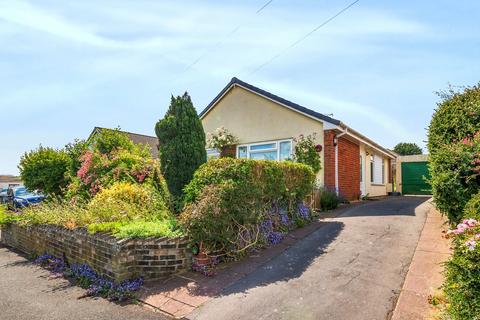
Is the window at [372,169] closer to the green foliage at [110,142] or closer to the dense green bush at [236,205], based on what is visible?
the dense green bush at [236,205]

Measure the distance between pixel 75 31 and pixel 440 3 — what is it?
8.33 m

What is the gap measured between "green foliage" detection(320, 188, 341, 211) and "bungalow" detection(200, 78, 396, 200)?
3.76 feet

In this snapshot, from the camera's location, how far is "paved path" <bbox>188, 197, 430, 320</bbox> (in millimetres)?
3715

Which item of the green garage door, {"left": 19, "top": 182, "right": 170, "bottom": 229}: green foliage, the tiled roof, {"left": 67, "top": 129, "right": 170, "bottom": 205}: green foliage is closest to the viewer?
{"left": 19, "top": 182, "right": 170, "bottom": 229}: green foliage

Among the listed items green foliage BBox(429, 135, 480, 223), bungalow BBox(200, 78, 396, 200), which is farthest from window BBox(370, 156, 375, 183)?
green foliage BBox(429, 135, 480, 223)

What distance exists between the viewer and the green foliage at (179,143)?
6836 mm

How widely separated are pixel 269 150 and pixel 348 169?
137 inches

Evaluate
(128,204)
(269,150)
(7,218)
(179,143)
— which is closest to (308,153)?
(269,150)

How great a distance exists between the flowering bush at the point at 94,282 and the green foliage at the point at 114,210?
78cm

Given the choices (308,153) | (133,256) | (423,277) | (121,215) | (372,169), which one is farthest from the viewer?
(372,169)

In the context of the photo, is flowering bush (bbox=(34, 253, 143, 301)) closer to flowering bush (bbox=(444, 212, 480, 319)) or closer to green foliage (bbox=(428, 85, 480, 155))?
flowering bush (bbox=(444, 212, 480, 319))

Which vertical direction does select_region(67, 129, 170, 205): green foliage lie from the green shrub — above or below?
above

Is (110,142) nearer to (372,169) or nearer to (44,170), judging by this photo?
(44,170)

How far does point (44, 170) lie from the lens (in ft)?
34.3
